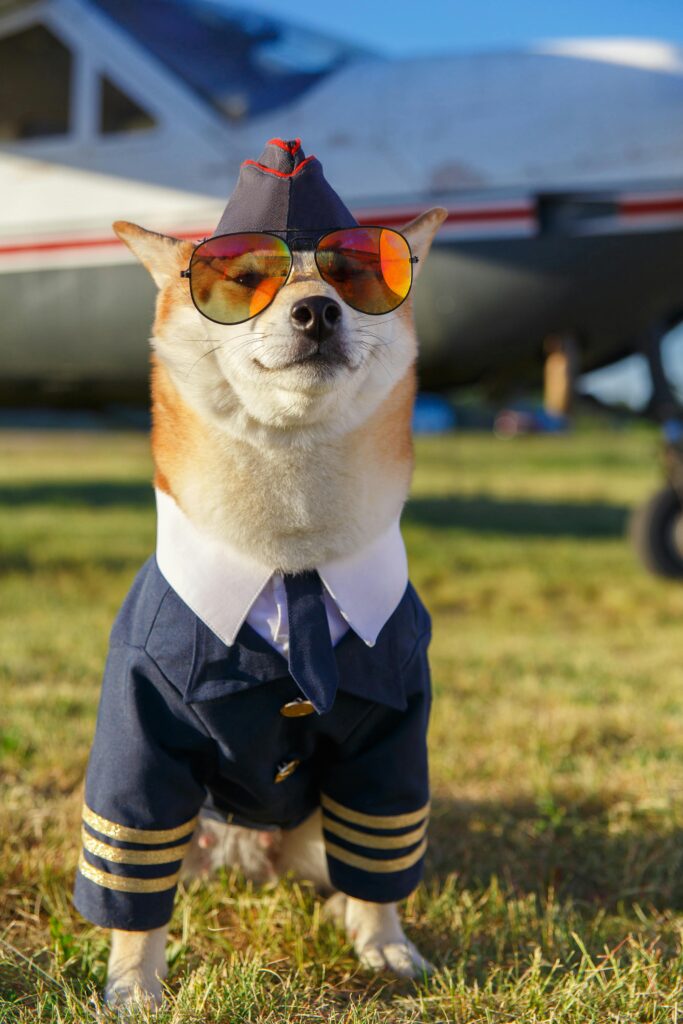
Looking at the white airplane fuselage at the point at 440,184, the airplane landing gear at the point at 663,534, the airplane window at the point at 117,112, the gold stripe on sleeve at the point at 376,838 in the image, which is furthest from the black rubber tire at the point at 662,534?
the gold stripe on sleeve at the point at 376,838

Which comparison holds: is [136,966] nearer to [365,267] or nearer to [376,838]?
[376,838]

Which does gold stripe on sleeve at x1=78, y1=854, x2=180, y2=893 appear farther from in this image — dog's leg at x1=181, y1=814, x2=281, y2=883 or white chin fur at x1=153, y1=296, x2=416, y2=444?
white chin fur at x1=153, y1=296, x2=416, y2=444

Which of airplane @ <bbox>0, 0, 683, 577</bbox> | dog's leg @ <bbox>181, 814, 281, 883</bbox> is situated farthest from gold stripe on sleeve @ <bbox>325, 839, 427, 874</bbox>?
airplane @ <bbox>0, 0, 683, 577</bbox>

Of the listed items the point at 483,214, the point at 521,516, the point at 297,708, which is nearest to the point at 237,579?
the point at 297,708

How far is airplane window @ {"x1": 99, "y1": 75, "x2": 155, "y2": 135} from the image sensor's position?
14.0 ft

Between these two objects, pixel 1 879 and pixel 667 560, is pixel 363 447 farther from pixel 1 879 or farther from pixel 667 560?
pixel 667 560

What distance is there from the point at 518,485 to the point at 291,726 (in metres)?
9.68

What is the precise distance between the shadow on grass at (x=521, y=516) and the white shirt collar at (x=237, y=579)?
4.60 metres

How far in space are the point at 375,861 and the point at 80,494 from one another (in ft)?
23.4

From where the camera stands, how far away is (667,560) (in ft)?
14.8

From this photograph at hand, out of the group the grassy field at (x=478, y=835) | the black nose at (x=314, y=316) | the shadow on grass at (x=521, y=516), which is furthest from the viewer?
the shadow on grass at (x=521, y=516)

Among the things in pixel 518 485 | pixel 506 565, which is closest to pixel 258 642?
pixel 506 565

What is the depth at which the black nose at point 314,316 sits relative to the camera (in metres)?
1.12

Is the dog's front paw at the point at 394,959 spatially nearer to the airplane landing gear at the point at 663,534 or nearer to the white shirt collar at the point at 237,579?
the white shirt collar at the point at 237,579
